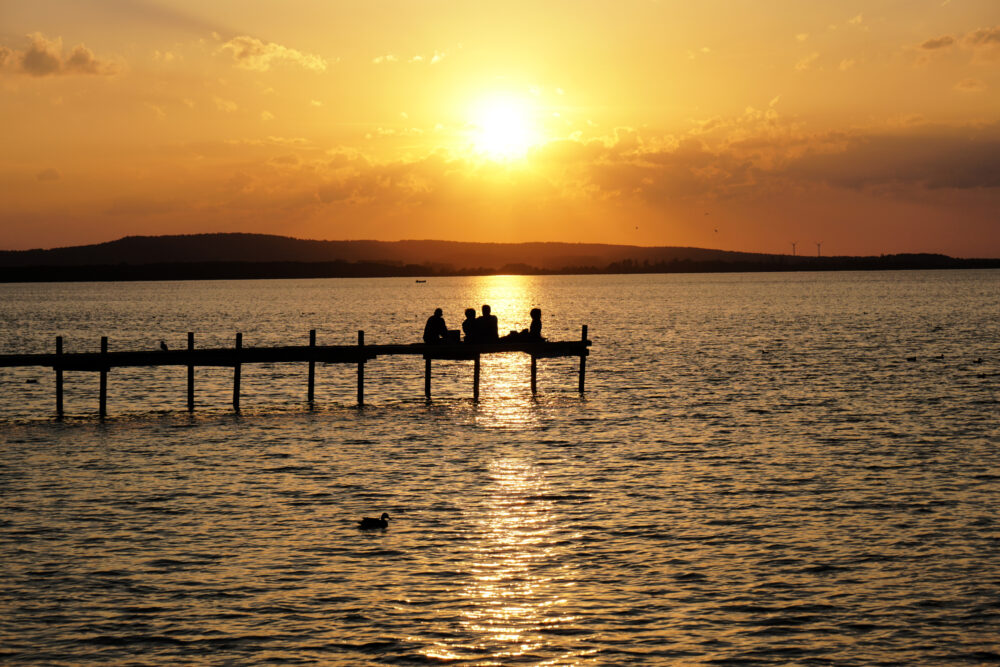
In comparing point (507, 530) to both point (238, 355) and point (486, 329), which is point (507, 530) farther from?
point (486, 329)

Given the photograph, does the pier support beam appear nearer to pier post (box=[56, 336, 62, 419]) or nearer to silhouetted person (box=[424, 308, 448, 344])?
pier post (box=[56, 336, 62, 419])

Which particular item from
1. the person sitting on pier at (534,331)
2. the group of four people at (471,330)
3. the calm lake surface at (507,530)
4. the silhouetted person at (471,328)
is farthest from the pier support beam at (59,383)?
the person sitting on pier at (534,331)

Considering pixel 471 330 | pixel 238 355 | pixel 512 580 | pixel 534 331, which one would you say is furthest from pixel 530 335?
pixel 512 580

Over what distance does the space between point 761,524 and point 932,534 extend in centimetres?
290

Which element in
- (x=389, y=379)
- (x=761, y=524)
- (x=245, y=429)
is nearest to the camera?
(x=761, y=524)

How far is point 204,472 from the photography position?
2550 cm

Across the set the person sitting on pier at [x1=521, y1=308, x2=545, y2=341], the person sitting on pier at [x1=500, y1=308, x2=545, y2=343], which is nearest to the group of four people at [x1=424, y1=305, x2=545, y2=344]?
the person sitting on pier at [x1=500, y1=308, x2=545, y2=343]

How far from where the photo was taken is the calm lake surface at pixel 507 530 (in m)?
13.6

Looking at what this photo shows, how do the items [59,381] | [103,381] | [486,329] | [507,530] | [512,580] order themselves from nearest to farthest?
[512,580] < [507,530] < [59,381] < [103,381] < [486,329]

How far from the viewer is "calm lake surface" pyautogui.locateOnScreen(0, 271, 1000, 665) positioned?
13.6 m

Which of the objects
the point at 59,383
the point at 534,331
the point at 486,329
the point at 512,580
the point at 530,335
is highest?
the point at 486,329

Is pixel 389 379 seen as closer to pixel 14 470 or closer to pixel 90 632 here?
pixel 14 470

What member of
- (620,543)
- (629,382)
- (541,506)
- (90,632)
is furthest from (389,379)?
(90,632)

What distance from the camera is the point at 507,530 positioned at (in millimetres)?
19156
